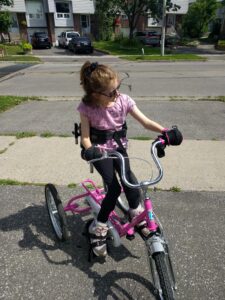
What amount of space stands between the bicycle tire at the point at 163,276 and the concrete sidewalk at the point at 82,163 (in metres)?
1.88

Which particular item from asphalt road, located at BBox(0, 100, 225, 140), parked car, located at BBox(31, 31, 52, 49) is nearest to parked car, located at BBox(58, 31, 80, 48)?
parked car, located at BBox(31, 31, 52, 49)

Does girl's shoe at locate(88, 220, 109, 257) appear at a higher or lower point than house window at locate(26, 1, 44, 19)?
lower

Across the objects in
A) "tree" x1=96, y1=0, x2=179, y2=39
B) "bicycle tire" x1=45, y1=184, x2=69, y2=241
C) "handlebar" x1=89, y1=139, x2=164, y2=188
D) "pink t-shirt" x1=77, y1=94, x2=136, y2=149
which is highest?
"tree" x1=96, y1=0, x2=179, y2=39

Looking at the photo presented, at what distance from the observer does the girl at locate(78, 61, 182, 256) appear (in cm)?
240

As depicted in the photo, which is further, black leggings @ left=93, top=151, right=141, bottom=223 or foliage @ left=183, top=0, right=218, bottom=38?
foliage @ left=183, top=0, right=218, bottom=38

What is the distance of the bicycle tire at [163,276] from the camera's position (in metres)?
1.95

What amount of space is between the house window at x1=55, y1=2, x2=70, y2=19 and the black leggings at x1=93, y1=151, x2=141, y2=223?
138ft

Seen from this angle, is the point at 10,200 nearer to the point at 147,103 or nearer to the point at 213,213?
the point at 213,213

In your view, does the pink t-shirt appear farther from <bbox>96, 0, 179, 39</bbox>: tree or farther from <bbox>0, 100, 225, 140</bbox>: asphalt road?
<bbox>96, 0, 179, 39</bbox>: tree

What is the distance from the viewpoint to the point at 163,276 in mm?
1975

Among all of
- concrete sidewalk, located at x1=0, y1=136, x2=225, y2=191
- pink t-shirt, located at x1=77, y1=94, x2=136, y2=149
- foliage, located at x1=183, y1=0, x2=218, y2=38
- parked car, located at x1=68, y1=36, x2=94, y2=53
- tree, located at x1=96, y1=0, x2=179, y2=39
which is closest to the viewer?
pink t-shirt, located at x1=77, y1=94, x2=136, y2=149

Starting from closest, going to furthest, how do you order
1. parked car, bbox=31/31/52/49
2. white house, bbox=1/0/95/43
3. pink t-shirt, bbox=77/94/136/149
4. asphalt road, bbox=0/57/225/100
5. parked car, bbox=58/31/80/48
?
pink t-shirt, bbox=77/94/136/149
asphalt road, bbox=0/57/225/100
parked car, bbox=58/31/80/48
parked car, bbox=31/31/52/49
white house, bbox=1/0/95/43

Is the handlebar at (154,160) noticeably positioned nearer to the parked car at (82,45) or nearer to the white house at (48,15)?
the parked car at (82,45)

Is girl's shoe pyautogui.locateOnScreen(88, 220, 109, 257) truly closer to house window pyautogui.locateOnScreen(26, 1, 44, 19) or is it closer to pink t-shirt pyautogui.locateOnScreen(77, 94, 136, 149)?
pink t-shirt pyautogui.locateOnScreen(77, 94, 136, 149)
